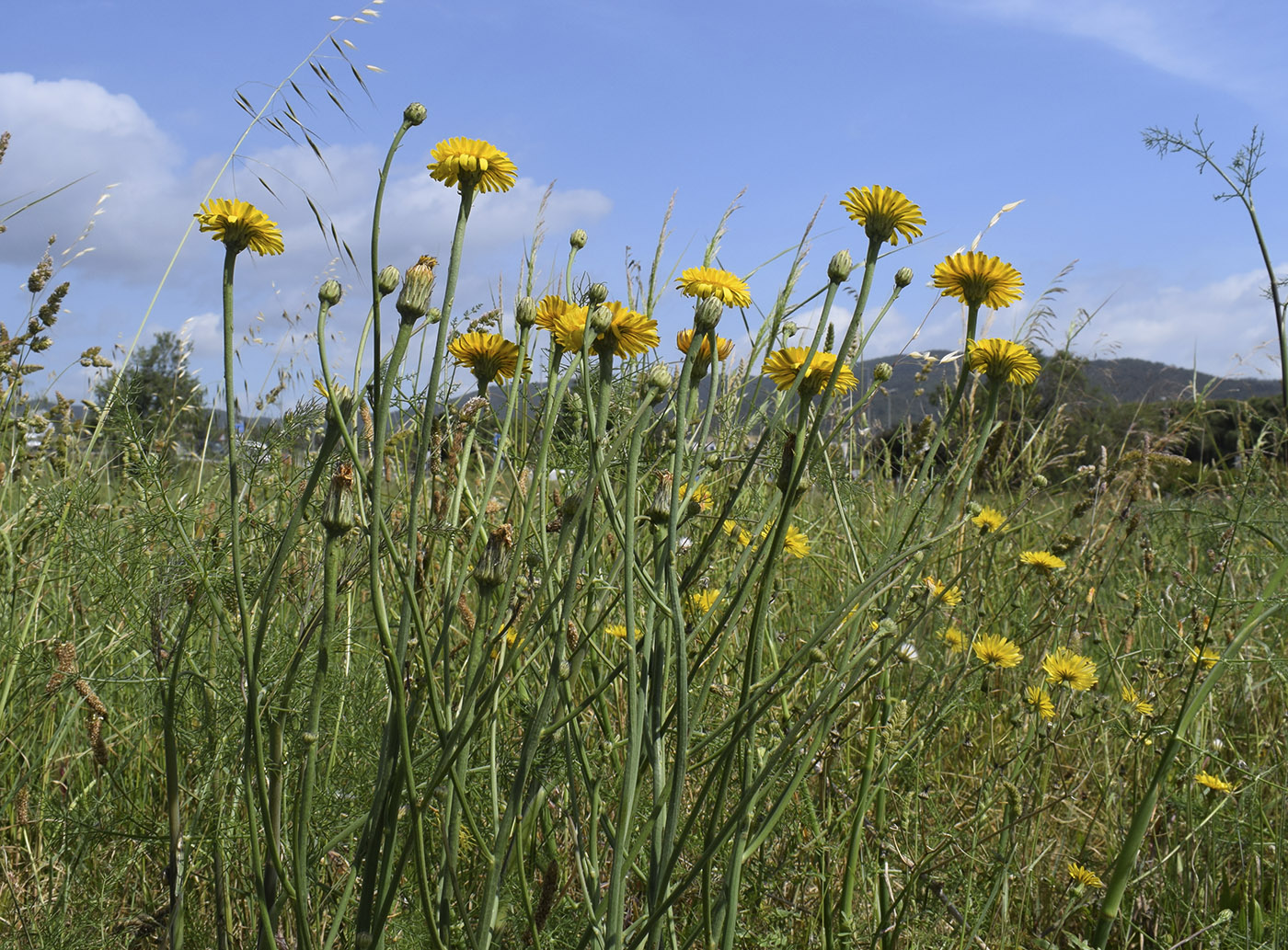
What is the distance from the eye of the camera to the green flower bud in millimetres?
967

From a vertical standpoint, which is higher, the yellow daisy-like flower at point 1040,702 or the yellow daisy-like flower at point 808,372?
the yellow daisy-like flower at point 808,372

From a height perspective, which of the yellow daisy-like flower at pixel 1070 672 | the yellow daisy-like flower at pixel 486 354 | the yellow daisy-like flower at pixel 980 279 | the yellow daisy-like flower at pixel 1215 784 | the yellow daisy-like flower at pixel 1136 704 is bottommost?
the yellow daisy-like flower at pixel 1215 784

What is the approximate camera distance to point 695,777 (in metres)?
1.64

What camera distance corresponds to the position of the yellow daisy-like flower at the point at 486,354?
109 cm

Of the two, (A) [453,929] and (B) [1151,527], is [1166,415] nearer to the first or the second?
(B) [1151,527]

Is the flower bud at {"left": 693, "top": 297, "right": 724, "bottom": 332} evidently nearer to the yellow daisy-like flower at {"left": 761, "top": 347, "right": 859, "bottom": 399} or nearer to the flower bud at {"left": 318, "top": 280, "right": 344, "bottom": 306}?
the yellow daisy-like flower at {"left": 761, "top": 347, "right": 859, "bottom": 399}

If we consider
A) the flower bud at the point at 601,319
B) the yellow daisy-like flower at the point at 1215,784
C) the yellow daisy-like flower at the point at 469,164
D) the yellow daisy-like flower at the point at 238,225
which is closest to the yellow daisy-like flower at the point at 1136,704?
the yellow daisy-like flower at the point at 1215,784

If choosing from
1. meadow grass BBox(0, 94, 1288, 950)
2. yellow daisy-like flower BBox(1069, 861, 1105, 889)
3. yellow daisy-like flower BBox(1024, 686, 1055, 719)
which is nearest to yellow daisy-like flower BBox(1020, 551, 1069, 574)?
meadow grass BBox(0, 94, 1288, 950)

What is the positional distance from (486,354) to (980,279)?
0.68 meters

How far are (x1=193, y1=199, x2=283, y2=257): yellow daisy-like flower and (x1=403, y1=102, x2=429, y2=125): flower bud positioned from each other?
7.9 inches

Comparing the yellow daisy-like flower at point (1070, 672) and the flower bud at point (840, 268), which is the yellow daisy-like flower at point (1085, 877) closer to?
the yellow daisy-like flower at point (1070, 672)

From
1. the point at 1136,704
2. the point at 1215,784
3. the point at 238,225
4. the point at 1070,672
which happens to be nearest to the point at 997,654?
the point at 1070,672

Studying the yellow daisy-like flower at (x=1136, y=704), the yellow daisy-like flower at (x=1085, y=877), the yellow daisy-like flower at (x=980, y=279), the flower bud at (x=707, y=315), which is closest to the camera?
the flower bud at (x=707, y=315)

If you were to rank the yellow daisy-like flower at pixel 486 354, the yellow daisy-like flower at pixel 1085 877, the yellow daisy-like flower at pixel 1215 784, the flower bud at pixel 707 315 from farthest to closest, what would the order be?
1. the yellow daisy-like flower at pixel 1215 784
2. the yellow daisy-like flower at pixel 1085 877
3. the yellow daisy-like flower at pixel 486 354
4. the flower bud at pixel 707 315
